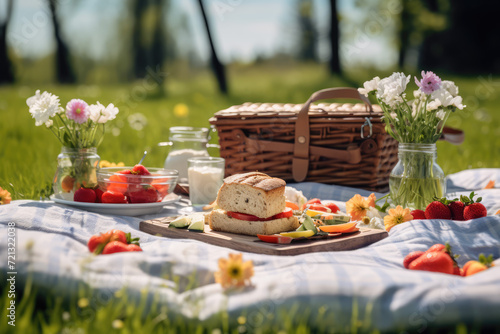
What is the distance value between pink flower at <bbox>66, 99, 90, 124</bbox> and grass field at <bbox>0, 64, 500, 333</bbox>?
0.72m

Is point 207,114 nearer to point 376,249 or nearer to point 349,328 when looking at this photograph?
point 376,249

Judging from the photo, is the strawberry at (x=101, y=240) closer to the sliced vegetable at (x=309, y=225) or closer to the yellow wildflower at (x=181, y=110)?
the sliced vegetable at (x=309, y=225)

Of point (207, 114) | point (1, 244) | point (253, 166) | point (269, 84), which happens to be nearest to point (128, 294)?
point (1, 244)

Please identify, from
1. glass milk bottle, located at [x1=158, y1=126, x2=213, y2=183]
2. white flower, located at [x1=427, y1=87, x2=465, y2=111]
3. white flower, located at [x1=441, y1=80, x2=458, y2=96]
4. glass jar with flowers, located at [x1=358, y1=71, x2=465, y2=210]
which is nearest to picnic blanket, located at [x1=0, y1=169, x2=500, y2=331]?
glass jar with flowers, located at [x1=358, y1=71, x2=465, y2=210]

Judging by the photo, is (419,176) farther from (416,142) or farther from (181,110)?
(181,110)

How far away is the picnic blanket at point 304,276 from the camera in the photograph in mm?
1509

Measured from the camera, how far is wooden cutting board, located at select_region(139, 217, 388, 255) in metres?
2.16

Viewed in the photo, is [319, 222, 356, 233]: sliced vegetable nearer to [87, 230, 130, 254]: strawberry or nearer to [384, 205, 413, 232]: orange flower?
[384, 205, 413, 232]: orange flower

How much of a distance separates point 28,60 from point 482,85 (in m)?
12.4

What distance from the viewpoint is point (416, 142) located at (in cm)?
273

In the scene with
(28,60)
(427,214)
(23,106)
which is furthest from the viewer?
(28,60)

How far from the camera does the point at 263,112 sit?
144 inches

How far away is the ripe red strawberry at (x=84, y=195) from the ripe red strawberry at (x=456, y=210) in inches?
A: 68.6

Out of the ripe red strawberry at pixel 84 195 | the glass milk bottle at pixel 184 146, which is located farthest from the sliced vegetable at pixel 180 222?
the glass milk bottle at pixel 184 146
